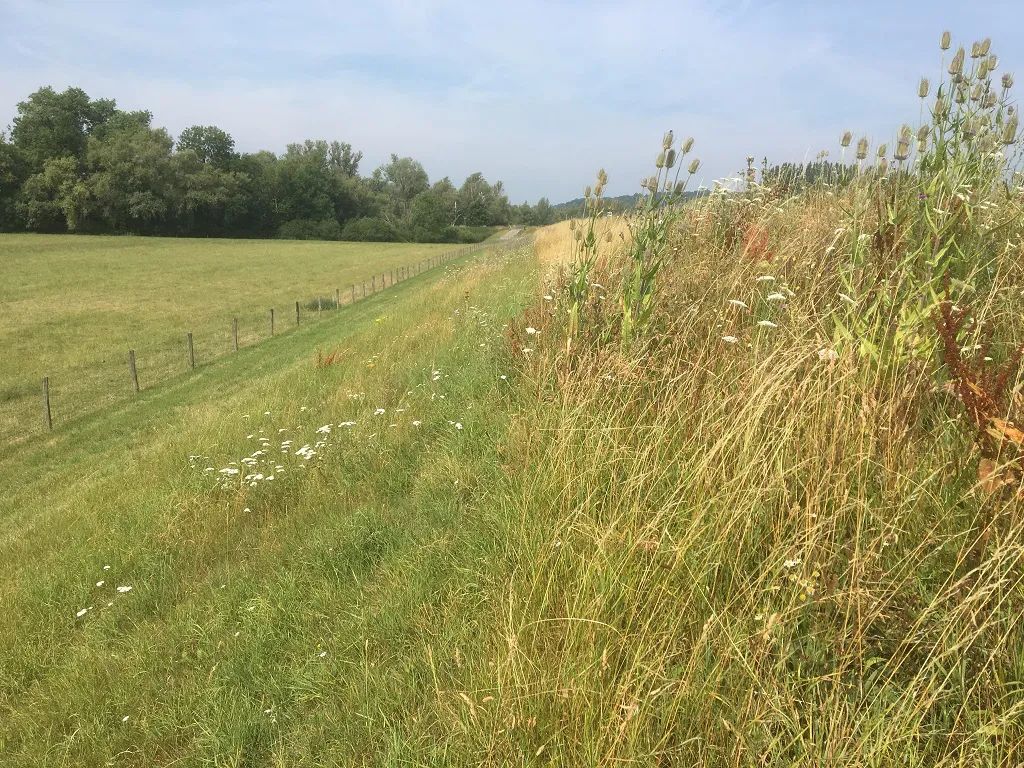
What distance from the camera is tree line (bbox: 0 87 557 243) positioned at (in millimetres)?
66562

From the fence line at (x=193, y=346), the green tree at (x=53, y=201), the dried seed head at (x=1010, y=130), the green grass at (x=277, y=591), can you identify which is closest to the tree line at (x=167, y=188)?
the green tree at (x=53, y=201)

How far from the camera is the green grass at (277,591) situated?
2.54 meters

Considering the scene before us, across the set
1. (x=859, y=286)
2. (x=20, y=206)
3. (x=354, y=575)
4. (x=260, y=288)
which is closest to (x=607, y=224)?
(x=859, y=286)

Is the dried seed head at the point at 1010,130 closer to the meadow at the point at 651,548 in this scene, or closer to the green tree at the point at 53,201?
the meadow at the point at 651,548

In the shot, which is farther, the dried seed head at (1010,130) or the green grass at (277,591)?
the dried seed head at (1010,130)

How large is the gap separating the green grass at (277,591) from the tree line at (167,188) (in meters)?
77.1

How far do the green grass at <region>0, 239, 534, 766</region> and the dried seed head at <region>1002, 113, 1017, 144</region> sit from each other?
3133 millimetres

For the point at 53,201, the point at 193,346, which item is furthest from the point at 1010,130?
the point at 53,201

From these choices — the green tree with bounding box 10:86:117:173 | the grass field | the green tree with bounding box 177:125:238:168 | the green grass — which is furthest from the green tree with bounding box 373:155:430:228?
the green grass

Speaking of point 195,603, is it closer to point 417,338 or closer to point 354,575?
point 354,575

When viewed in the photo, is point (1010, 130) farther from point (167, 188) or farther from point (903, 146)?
point (167, 188)

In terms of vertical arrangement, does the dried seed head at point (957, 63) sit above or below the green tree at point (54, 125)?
below

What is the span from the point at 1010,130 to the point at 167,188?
285 feet

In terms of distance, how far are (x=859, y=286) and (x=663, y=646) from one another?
2.12 meters
